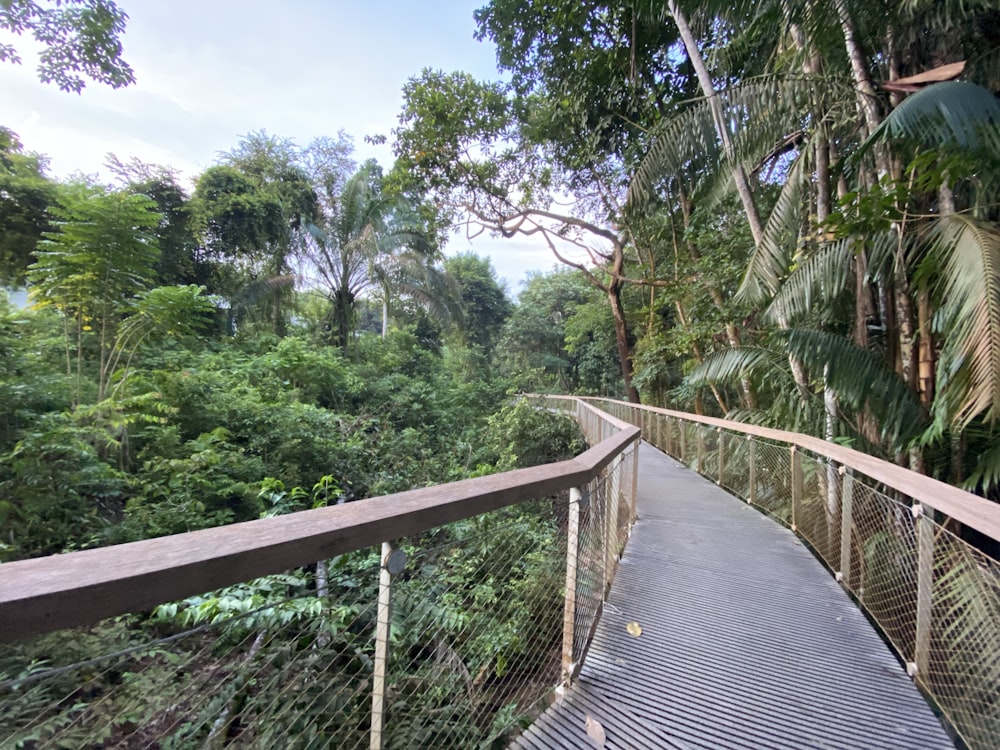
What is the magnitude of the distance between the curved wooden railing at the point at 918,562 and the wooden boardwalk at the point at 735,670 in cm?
12

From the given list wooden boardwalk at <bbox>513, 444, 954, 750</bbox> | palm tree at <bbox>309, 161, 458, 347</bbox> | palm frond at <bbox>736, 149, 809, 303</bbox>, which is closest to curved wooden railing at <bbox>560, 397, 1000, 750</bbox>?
wooden boardwalk at <bbox>513, 444, 954, 750</bbox>

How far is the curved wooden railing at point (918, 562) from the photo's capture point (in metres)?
1.69

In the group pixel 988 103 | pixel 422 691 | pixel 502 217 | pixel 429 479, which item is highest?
pixel 502 217

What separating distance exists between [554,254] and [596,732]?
46.2 ft

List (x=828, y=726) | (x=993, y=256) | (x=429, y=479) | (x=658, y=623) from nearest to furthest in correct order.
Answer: (x=828, y=726)
(x=658, y=623)
(x=993, y=256)
(x=429, y=479)

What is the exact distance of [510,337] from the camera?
26.3 metres

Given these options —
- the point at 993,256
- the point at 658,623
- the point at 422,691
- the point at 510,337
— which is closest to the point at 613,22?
the point at 993,256

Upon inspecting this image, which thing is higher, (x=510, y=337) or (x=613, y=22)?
(x=613, y=22)

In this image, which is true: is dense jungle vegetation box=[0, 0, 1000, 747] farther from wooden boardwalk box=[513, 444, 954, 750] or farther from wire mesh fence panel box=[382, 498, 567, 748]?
wooden boardwalk box=[513, 444, 954, 750]

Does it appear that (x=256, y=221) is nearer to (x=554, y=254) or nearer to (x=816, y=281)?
(x=554, y=254)

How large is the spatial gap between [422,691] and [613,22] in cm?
1065

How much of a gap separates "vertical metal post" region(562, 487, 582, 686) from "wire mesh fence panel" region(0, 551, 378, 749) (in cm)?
82

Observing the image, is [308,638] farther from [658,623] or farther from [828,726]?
[828,726]

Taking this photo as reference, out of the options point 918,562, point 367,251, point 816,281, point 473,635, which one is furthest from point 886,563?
point 367,251
